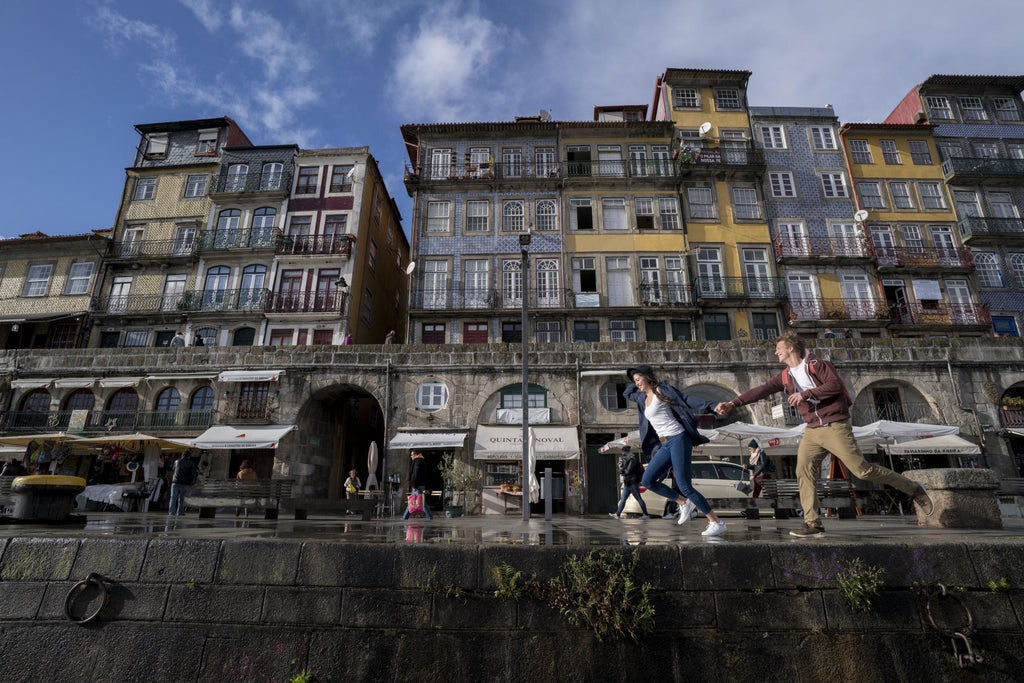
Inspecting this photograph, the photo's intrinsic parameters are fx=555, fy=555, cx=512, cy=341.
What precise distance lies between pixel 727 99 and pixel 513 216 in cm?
1383

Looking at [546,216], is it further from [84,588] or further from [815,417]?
[84,588]

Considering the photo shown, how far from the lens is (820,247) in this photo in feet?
90.6

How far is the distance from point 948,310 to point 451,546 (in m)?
31.2

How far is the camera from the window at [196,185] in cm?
2994

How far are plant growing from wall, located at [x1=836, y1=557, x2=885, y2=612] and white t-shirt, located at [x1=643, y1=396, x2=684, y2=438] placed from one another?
179 centimetres

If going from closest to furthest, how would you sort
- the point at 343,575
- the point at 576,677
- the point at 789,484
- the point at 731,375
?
the point at 576,677 → the point at 343,575 → the point at 789,484 → the point at 731,375

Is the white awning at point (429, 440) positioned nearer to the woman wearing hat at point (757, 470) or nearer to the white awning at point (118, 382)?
the woman wearing hat at point (757, 470)

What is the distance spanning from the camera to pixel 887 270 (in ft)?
88.9

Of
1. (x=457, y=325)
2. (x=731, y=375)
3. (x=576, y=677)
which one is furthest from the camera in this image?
(x=457, y=325)

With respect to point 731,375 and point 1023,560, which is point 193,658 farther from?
point 731,375

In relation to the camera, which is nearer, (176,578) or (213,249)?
(176,578)

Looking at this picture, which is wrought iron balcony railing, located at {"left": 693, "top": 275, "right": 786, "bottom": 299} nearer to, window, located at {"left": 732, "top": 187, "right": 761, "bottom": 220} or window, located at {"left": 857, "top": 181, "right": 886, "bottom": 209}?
Result: window, located at {"left": 732, "top": 187, "right": 761, "bottom": 220}

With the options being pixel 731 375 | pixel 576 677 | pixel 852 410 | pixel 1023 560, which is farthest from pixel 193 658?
pixel 852 410

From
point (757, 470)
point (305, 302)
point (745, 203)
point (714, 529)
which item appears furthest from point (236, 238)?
point (714, 529)
